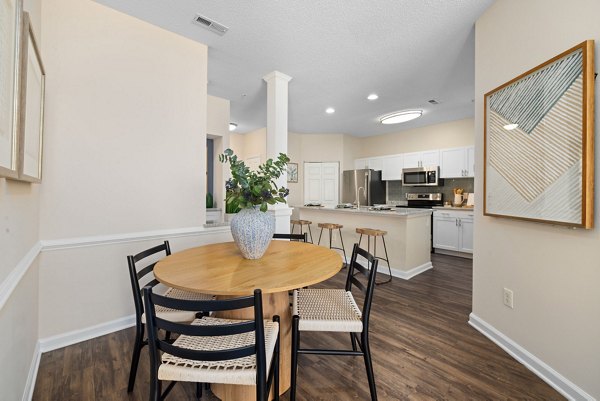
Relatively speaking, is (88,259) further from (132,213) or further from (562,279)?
(562,279)

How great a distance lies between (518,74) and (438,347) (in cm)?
205

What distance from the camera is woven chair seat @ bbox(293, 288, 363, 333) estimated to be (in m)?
1.31

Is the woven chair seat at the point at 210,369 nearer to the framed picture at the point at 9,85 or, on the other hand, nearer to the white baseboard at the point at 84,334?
the framed picture at the point at 9,85

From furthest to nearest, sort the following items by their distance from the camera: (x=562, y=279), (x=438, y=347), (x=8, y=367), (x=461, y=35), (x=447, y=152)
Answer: (x=447, y=152), (x=461, y=35), (x=438, y=347), (x=562, y=279), (x=8, y=367)

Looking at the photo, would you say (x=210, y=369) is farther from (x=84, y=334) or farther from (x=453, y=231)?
(x=453, y=231)

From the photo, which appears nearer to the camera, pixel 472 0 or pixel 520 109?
pixel 520 109

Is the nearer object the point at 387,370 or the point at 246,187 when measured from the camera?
the point at 246,187

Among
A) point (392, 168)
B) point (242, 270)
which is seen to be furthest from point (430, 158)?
point (242, 270)

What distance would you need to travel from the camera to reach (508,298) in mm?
1872

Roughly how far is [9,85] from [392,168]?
A: 5.97m

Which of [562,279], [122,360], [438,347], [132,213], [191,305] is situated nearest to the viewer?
[191,305]

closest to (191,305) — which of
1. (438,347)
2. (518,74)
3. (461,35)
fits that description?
(438,347)

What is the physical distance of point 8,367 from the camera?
1.06m

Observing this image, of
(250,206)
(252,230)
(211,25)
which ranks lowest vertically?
(252,230)
